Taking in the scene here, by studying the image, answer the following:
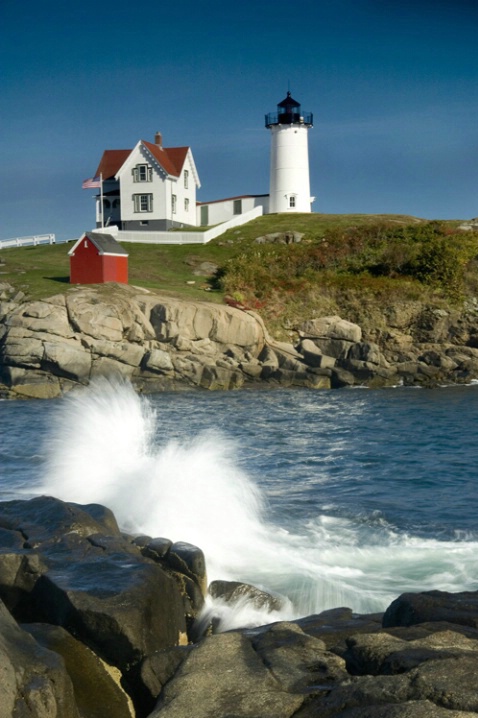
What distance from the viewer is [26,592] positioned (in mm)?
8477

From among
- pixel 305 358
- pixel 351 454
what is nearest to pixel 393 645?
pixel 351 454

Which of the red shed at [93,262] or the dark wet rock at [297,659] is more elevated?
the red shed at [93,262]

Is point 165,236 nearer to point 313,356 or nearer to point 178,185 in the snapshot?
point 178,185

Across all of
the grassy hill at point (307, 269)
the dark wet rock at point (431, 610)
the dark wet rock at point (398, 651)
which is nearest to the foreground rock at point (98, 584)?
the dark wet rock at point (398, 651)

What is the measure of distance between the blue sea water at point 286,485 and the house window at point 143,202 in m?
39.2

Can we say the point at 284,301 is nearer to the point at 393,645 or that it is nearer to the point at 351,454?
the point at 351,454

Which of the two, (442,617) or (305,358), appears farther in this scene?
(305,358)

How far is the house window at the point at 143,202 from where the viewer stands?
6794cm

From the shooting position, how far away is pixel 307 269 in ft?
178

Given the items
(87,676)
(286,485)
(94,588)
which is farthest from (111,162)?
(87,676)

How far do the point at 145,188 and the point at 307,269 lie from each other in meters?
20.1

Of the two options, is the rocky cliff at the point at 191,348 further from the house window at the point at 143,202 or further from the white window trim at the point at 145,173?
the white window trim at the point at 145,173

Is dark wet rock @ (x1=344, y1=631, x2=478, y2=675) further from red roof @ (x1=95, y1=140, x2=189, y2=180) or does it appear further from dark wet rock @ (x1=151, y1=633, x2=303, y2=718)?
red roof @ (x1=95, y1=140, x2=189, y2=180)

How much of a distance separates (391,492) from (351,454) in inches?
190
